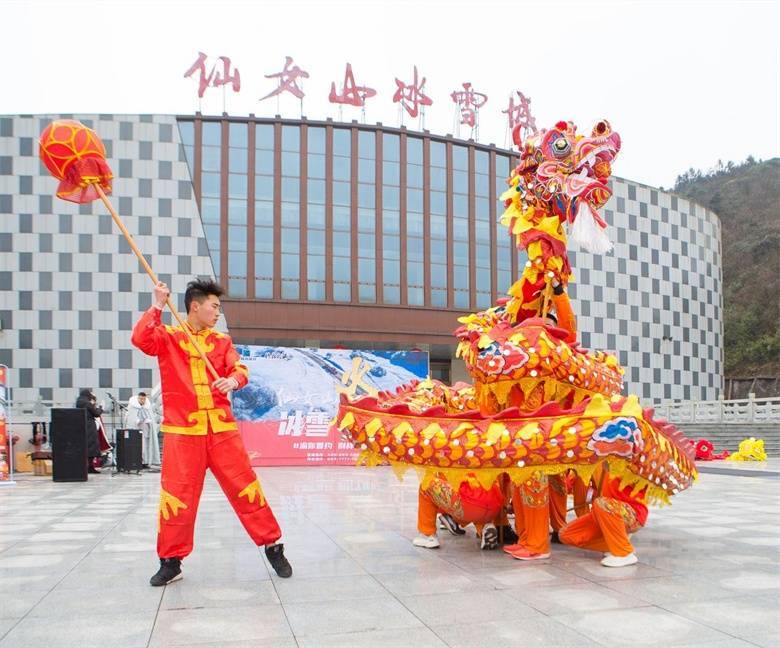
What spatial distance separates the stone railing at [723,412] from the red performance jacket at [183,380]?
17753 millimetres

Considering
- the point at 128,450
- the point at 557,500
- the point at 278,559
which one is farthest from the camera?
the point at 128,450

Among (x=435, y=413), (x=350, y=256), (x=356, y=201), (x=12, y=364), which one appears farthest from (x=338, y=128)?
(x=435, y=413)

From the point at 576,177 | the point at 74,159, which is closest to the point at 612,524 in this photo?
the point at 576,177

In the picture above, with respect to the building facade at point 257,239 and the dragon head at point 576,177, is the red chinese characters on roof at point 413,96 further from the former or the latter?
the dragon head at point 576,177

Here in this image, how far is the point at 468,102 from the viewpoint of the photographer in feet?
103

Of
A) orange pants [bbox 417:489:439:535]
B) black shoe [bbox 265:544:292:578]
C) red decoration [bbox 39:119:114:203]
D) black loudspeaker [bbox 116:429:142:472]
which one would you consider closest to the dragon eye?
orange pants [bbox 417:489:439:535]

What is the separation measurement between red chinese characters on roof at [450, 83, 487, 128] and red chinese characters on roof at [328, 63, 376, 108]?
3615mm

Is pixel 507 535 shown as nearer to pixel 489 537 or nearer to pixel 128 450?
pixel 489 537

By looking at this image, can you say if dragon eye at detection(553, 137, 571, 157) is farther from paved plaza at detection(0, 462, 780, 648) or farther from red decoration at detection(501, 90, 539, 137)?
red decoration at detection(501, 90, 539, 137)

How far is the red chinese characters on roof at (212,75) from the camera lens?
94.3ft

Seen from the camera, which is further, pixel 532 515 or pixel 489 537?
pixel 489 537

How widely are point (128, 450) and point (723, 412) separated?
16084 mm

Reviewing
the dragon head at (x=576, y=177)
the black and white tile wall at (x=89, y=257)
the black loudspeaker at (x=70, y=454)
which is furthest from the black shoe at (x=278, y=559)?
the black and white tile wall at (x=89, y=257)

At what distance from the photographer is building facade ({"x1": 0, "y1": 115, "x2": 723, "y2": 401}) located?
28.4m
